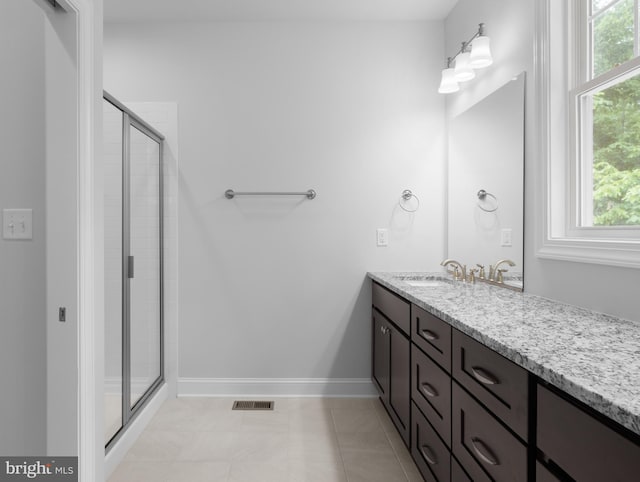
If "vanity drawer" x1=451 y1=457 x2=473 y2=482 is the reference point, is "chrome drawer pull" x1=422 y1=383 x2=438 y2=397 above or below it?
above

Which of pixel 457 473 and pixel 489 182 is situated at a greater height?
pixel 489 182

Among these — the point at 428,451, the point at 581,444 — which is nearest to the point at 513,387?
the point at 581,444

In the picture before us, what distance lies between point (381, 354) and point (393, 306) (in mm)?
466

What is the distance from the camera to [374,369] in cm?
269

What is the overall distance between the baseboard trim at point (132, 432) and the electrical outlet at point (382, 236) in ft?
6.00

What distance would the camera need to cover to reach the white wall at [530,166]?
1.31 metres

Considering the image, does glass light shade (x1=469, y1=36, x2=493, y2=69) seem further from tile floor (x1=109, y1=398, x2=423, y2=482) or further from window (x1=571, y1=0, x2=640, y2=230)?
tile floor (x1=109, y1=398, x2=423, y2=482)

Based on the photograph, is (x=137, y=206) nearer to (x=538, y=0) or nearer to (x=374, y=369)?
(x=374, y=369)

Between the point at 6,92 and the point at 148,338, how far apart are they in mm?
1565

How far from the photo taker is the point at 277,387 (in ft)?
9.11

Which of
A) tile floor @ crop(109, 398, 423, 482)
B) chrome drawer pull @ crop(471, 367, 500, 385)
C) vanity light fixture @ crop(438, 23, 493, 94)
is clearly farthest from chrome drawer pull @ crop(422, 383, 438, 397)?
vanity light fixture @ crop(438, 23, 493, 94)

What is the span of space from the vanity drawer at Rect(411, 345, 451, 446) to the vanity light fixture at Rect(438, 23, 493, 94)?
5.17 feet

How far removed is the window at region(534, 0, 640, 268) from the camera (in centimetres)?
135

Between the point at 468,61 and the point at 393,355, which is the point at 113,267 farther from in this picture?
the point at 468,61
